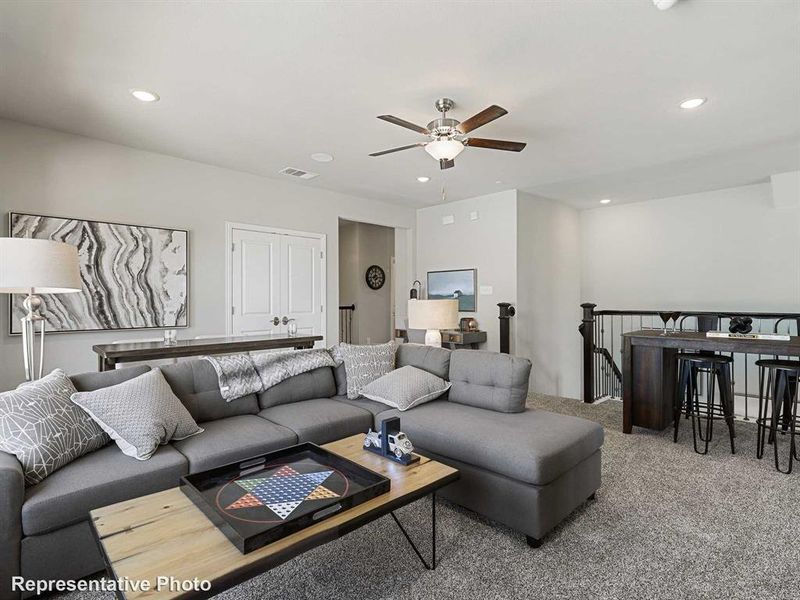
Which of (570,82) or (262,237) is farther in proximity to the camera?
(262,237)

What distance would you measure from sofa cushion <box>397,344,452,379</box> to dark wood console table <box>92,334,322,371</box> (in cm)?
114

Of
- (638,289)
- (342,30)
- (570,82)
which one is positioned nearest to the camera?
(342,30)

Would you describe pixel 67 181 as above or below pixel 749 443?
above

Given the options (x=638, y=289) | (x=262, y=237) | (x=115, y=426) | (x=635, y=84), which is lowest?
(x=115, y=426)

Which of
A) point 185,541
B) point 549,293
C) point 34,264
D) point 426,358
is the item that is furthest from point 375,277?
point 185,541

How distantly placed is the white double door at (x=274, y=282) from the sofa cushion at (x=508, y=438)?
2790mm

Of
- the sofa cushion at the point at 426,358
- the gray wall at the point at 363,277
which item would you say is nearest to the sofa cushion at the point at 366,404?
the sofa cushion at the point at 426,358

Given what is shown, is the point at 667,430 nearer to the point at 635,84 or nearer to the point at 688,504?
the point at 688,504

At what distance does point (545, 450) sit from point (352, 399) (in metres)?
1.57

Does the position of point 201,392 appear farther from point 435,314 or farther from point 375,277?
point 375,277

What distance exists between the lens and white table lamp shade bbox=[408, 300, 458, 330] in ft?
12.2

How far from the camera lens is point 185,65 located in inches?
104

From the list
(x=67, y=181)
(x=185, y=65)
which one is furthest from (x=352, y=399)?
(x=67, y=181)

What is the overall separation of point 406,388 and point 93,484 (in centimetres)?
183
